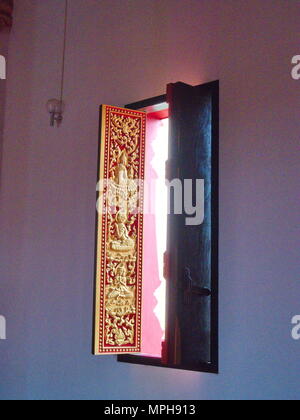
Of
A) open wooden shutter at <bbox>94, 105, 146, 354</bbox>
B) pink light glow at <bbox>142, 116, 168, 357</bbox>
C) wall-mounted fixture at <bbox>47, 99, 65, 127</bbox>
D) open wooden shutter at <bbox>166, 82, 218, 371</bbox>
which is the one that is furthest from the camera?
wall-mounted fixture at <bbox>47, 99, 65, 127</bbox>

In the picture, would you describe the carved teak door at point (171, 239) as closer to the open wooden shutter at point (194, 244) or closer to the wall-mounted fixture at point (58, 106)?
the open wooden shutter at point (194, 244)

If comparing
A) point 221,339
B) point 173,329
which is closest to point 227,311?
point 221,339

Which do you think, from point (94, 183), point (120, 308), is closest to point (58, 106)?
point (94, 183)

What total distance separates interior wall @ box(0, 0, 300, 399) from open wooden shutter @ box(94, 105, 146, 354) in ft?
1.36

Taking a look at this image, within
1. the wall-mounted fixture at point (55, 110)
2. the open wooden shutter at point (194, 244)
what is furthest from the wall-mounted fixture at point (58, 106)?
the open wooden shutter at point (194, 244)

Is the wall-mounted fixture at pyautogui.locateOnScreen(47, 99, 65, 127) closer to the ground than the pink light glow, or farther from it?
farther from it

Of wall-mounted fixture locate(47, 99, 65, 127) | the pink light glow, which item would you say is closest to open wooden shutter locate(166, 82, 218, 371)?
the pink light glow

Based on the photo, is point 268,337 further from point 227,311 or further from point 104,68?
point 104,68

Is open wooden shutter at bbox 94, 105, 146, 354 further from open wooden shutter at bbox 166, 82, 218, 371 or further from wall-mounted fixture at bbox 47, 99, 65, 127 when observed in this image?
wall-mounted fixture at bbox 47, 99, 65, 127

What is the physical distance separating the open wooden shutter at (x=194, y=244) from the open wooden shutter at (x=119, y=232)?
0.51m

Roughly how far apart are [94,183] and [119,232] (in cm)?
90

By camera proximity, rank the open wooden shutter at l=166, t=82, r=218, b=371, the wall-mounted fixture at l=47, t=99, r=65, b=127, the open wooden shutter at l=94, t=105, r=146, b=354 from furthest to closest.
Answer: the wall-mounted fixture at l=47, t=99, r=65, b=127 < the open wooden shutter at l=94, t=105, r=146, b=354 < the open wooden shutter at l=166, t=82, r=218, b=371

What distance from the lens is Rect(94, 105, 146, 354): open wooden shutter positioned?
4.17 meters

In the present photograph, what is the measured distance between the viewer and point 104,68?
200 inches
